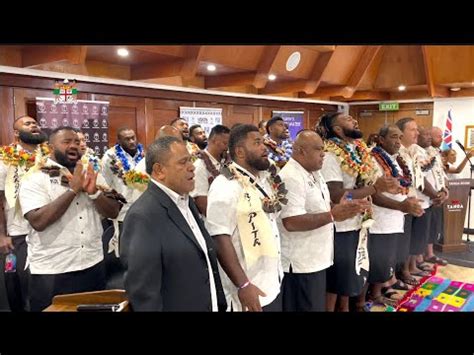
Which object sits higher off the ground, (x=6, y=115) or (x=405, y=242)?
(x=6, y=115)

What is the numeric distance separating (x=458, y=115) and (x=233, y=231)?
21.3 ft

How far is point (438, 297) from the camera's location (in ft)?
12.3

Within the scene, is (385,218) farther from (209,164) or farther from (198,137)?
(198,137)

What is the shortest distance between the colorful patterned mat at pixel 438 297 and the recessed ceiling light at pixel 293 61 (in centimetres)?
315

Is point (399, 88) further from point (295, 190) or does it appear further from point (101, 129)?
point (295, 190)

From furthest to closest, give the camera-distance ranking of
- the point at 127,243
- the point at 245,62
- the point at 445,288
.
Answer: the point at 245,62 < the point at 445,288 < the point at 127,243

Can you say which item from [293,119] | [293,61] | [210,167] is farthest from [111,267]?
[293,119]

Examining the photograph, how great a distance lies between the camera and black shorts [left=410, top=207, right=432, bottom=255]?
164 inches

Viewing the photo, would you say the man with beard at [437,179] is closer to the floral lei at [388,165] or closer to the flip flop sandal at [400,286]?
the flip flop sandal at [400,286]

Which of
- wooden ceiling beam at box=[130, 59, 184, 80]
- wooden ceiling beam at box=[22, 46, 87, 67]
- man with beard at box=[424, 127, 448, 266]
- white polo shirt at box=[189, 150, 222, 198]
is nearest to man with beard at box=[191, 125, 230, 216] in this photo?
white polo shirt at box=[189, 150, 222, 198]

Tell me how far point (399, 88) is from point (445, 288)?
14.4 ft

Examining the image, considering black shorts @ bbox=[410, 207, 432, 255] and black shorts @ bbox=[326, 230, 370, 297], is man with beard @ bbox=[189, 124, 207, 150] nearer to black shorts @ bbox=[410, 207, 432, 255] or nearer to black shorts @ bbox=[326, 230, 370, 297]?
black shorts @ bbox=[326, 230, 370, 297]

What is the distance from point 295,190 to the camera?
234 cm
